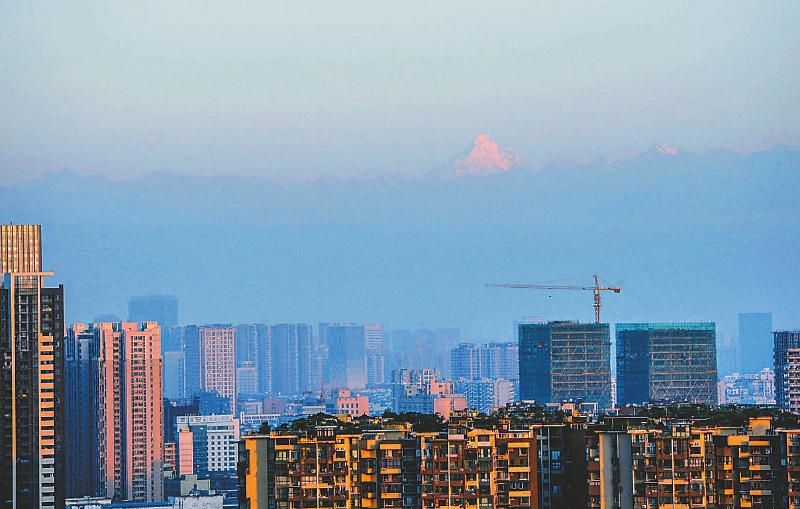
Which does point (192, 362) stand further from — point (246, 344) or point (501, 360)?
point (501, 360)

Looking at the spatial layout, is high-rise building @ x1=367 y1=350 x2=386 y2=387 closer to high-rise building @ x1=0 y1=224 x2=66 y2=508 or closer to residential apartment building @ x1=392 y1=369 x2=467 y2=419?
residential apartment building @ x1=392 y1=369 x2=467 y2=419

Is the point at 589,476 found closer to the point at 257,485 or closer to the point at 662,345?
the point at 257,485

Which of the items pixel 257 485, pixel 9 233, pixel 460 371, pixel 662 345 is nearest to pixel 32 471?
pixel 9 233

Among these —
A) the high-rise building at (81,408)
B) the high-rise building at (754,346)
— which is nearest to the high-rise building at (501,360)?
the high-rise building at (754,346)

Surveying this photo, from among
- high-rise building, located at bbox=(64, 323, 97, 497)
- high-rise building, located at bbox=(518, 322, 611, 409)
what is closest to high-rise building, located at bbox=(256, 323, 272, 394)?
high-rise building, located at bbox=(518, 322, 611, 409)

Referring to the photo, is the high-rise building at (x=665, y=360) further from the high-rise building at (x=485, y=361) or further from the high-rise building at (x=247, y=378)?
the high-rise building at (x=247, y=378)

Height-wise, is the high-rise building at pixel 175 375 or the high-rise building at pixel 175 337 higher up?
the high-rise building at pixel 175 337
